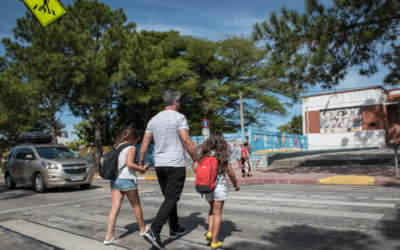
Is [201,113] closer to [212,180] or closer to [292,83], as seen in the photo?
[292,83]

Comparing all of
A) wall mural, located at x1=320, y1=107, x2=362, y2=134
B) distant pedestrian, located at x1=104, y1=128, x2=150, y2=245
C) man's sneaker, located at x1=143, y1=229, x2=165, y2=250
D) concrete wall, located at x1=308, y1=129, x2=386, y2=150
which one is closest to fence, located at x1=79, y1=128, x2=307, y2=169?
concrete wall, located at x1=308, y1=129, x2=386, y2=150

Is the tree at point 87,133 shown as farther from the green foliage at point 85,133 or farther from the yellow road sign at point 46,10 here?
the yellow road sign at point 46,10

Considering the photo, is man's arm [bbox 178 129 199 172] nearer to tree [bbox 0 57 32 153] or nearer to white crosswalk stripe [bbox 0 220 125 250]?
white crosswalk stripe [bbox 0 220 125 250]

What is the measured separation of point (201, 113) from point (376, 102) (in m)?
20.7

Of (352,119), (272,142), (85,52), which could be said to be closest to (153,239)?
(85,52)

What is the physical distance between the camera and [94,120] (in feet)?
76.5

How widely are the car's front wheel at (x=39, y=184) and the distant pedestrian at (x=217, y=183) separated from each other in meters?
7.90

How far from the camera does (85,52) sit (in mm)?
19531

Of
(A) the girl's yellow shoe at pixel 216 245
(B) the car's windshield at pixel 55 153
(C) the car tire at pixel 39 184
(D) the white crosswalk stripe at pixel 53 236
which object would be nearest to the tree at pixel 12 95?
(B) the car's windshield at pixel 55 153

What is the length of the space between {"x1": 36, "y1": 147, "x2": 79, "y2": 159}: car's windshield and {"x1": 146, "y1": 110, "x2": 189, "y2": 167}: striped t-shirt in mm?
8118

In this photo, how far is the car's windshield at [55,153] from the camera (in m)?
10.4

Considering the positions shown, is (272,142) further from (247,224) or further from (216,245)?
(216,245)

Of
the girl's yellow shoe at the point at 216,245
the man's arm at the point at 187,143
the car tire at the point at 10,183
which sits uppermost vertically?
the man's arm at the point at 187,143

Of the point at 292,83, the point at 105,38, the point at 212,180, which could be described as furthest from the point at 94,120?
the point at 212,180
